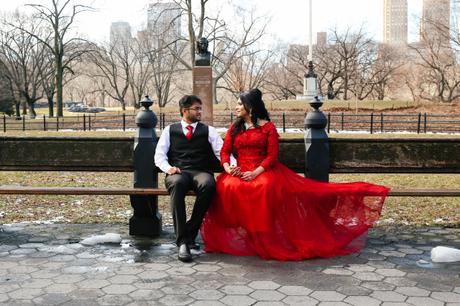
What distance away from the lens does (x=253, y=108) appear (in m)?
5.14

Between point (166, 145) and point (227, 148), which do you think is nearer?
point (227, 148)

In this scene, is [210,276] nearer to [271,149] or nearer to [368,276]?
[368,276]

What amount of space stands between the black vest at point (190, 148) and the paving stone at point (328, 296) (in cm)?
187

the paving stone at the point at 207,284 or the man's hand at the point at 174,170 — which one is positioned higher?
the man's hand at the point at 174,170

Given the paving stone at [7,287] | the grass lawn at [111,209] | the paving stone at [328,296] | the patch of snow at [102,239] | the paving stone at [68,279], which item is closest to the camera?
the paving stone at [328,296]

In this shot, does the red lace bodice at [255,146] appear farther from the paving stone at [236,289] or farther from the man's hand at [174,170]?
the paving stone at [236,289]

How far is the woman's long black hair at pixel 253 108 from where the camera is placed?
5113 mm

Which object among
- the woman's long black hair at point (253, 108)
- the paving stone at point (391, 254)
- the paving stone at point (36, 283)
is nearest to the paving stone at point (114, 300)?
the paving stone at point (36, 283)

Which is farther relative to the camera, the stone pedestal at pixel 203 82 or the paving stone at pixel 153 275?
the stone pedestal at pixel 203 82

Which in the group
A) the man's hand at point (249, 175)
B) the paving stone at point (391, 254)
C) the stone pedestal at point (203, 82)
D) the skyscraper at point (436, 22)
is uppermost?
the skyscraper at point (436, 22)

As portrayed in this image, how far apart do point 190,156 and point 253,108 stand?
0.76m

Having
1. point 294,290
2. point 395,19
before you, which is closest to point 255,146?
point 294,290

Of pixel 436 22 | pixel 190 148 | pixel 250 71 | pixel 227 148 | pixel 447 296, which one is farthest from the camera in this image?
pixel 250 71

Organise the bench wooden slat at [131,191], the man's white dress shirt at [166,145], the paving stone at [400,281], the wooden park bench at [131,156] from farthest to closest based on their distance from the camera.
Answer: the wooden park bench at [131,156] < the man's white dress shirt at [166,145] < the bench wooden slat at [131,191] < the paving stone at [400,281]
